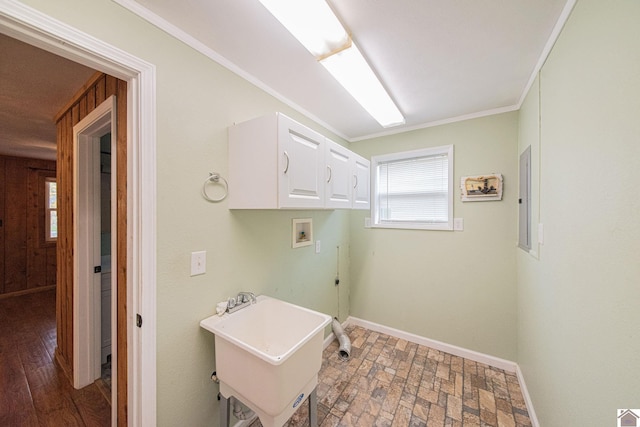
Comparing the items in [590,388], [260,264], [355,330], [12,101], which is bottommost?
[355,330]

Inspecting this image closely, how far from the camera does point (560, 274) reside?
1142mm

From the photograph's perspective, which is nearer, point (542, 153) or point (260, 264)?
point (542, 153)

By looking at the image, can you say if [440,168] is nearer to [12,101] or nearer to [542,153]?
[542,153]

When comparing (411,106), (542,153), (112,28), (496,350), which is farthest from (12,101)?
(496,350)

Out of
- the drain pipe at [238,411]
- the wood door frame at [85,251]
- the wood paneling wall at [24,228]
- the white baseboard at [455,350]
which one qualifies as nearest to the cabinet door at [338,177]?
the drain pipe at [238,411]

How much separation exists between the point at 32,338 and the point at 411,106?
4.74 metres

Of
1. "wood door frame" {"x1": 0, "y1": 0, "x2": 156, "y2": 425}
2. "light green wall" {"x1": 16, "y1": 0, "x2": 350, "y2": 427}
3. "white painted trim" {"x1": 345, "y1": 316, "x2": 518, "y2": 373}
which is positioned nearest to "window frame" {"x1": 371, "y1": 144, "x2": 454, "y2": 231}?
"white painted trim" {"x1": 345, "y1": 316, "x2": 518, "y2": 373}

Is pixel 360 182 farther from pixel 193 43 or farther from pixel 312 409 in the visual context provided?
pixel 312 409

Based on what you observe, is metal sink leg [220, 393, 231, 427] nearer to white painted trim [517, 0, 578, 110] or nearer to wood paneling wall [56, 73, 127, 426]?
wood paneling wall [56, 73, 127, 426]

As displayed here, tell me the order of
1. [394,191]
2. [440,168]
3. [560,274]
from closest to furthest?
1. [560,274]
2. [440,168]
3. [394,191]

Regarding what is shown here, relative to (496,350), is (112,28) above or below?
above

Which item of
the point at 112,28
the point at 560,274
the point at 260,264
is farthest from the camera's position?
the point at 260,264

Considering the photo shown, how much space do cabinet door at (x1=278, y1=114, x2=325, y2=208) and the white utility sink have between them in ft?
2.37

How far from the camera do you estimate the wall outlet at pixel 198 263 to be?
4.11 ft
